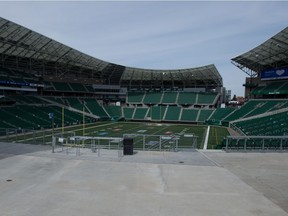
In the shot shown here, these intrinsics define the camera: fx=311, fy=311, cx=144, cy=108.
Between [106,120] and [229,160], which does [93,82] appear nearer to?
[106,120]

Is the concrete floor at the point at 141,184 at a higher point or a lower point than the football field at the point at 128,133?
higher

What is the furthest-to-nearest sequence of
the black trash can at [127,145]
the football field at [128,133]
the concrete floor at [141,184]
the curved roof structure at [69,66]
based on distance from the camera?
the curved roof structure at [69,66], the football field at [128,133], the black trash can at [127,145], the concrete floor at [141,184]

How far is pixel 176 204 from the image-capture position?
10.6 meters

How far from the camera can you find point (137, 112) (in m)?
82.4

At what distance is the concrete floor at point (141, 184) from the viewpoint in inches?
401

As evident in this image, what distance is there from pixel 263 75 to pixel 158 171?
63.7 meters

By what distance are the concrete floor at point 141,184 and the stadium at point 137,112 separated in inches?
4.6

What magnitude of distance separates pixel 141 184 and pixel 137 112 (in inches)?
Result: 2733

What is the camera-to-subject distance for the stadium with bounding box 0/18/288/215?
1838 centimetres

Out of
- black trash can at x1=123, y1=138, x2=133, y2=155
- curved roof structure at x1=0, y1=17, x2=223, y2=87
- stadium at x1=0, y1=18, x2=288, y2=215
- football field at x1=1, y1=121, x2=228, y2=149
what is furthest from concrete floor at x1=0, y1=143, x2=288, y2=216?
curved roof structure at x1=0, y1=17, x2=223, y2=87

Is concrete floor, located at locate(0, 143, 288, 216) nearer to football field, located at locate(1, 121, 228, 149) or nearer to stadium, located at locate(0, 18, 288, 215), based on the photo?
stadium, located at locate(0, 18, 288, 215)

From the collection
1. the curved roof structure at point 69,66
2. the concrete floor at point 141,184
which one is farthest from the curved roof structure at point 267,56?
the concrete floor at point 141,184

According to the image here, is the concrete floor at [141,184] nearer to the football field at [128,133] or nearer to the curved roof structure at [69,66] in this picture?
the football field at [128,133]

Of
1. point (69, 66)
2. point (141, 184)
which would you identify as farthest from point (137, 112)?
point (141, 184)
